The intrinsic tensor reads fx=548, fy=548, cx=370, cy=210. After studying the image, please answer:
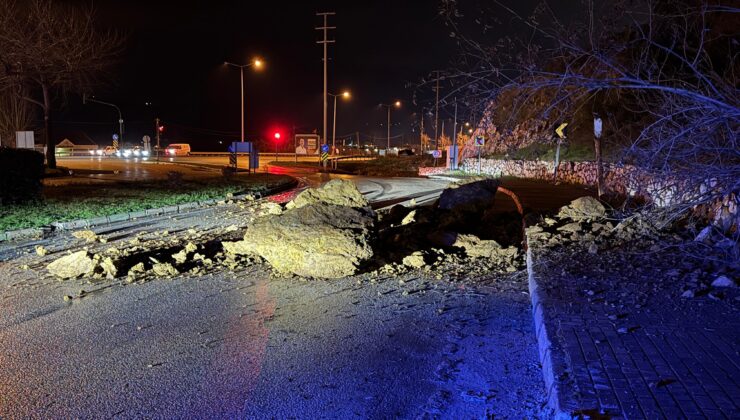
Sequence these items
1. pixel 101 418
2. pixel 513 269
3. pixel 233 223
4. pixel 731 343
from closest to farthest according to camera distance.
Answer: pixel 101 418
pixel 731 343
pixel 513 269
pixel 233 223

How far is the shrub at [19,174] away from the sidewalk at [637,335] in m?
12.3

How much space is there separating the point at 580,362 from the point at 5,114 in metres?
54.4

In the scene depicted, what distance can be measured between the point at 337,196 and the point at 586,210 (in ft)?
16.3

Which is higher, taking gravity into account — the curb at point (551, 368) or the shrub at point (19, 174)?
the shrub at point (19, 174)

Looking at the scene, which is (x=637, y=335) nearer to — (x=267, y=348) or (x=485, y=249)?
(x=267, y=348)

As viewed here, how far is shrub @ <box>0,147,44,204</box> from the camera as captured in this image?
1312cm

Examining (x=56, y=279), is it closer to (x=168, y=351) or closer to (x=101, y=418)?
A: (x=168, y=351)

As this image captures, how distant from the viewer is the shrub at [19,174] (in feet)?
43.0

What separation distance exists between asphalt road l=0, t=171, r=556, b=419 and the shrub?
6393mm

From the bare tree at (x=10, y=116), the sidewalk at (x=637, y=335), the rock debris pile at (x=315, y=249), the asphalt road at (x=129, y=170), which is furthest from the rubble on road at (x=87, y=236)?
the bare tree at (x=10, y=116)

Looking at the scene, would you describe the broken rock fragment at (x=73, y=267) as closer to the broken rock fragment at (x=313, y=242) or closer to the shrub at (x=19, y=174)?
the broken rock fragment at (x=313, y=242)

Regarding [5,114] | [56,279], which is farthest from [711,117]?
[5,114]

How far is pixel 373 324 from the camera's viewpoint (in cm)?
588

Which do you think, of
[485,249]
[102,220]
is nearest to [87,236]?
[102,220]
